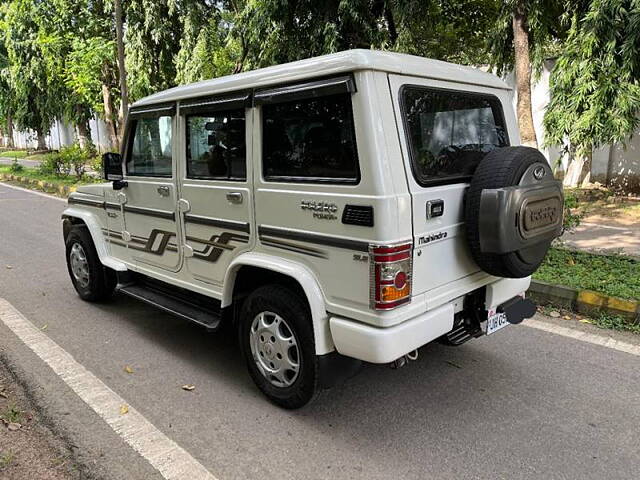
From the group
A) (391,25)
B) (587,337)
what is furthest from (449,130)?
(391,25)

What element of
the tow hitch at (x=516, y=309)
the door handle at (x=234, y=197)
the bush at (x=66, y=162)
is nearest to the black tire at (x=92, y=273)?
the door handle at (x=234, y=197)

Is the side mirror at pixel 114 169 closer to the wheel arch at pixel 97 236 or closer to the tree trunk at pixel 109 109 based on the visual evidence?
the wheel arch at pixel 97 236

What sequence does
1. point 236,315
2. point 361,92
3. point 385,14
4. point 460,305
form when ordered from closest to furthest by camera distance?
point 361,92
point 460,305
point 236,315
point 385,14

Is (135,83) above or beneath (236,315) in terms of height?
above

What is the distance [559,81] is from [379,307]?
23.5 feet

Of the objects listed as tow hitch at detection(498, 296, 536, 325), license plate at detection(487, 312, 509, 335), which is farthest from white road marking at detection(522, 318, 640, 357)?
license plate at detection(487, 312, 509, 335)

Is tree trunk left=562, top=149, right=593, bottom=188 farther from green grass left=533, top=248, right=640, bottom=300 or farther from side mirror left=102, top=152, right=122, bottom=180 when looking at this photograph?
side mirror left=102, top=152, right=122, bottom=180

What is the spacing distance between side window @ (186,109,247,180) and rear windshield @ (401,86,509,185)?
1.15m

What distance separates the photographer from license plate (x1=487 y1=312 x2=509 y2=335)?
11.0 ft

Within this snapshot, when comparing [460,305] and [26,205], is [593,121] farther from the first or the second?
[26,205]

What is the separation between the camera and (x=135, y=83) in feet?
50.7

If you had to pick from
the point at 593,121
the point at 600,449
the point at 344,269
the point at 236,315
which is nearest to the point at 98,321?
the point at 236,315

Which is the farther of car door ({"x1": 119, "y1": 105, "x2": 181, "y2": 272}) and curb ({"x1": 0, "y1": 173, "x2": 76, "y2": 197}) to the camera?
curb ({"x1": 0, "y1": 173, "x2": 76, "y2": 197})

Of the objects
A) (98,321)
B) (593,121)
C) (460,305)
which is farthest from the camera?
(593,121)
